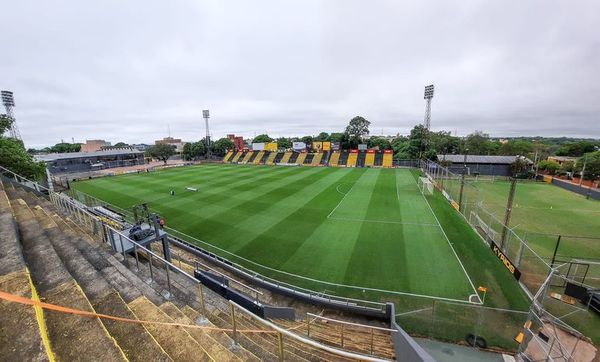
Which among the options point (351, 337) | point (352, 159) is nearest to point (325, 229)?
point (351, 337)

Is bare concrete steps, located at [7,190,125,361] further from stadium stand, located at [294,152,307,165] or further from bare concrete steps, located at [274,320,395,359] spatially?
stadium stand, located at [294,152,307,165]

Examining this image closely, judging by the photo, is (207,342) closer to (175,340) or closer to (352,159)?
(175,340)

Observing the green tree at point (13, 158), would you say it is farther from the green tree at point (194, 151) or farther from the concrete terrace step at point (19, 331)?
the green tree at point (194, 151)

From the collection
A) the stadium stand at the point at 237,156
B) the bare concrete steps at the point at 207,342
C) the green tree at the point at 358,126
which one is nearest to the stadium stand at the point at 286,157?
the stadium stand at the point at 237,156

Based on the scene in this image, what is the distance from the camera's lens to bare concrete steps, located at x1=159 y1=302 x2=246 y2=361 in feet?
11.6

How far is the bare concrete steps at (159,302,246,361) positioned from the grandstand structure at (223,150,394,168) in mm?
57092

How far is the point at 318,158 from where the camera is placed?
66.7 meters

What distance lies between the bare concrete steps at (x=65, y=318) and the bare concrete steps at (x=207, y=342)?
42.3 inches

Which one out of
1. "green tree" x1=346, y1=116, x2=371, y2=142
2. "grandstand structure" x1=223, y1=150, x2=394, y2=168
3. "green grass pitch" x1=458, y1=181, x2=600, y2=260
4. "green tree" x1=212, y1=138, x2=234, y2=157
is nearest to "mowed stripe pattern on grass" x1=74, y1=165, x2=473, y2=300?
"green grass pitch" x1=458, y1=181, x2=600, y2=260

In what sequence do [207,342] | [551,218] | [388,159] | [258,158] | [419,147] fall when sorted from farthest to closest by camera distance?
[258,158]
[419,147]
[388,159]
[551,218]
[207,342]

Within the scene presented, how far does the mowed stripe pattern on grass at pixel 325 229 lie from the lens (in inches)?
509

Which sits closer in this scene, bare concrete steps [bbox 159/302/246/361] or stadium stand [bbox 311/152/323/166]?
bare concrete steps [bbox 159/302/246/361]

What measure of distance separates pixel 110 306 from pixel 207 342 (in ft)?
5.92

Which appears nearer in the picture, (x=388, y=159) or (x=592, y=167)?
(x=592, y=167)
